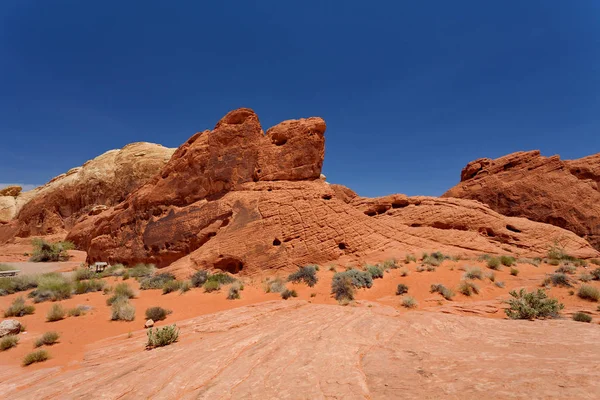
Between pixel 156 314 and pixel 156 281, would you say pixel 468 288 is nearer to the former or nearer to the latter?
pixel 156 314

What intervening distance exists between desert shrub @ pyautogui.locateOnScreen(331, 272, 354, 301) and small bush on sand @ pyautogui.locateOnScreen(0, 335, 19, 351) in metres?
8.40

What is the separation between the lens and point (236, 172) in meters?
17.1

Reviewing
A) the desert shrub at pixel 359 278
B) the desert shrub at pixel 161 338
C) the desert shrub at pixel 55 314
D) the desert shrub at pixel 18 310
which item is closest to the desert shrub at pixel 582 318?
the desert shrub at pixel 359 278

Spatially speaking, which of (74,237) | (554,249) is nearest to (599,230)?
(554,249)

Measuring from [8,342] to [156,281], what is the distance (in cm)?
636

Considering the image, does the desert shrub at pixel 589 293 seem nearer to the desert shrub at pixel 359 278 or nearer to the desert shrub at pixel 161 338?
the desert shrub at pixel 359 278

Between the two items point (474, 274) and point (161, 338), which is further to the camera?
point (474, 274)

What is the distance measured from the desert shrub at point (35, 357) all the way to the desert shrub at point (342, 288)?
747 cm

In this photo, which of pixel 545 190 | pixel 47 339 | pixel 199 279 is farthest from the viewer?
pixel 545 190

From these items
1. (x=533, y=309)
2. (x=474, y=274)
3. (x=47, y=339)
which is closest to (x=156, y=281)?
(x=47, y=339)

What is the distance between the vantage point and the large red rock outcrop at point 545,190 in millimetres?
23078

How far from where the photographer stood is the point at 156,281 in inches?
510

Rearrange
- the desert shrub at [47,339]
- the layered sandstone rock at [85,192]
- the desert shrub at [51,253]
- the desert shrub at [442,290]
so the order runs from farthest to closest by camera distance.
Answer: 1. the layered sandstone rock at [85,192]
2. the desert shrub at [51,253]
3. the desert shrub at [442,290]
4. the desert shrub at [47,339]

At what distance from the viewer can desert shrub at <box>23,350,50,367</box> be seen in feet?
19.0
